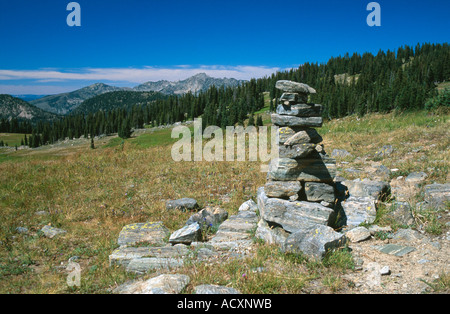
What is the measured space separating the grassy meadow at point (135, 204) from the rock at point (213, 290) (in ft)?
0.82

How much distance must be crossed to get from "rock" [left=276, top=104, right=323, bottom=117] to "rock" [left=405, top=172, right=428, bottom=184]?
5.95m

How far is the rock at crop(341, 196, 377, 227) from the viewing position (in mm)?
8130

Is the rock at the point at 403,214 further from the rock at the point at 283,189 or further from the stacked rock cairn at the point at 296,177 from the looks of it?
the rock at the point at 283,189

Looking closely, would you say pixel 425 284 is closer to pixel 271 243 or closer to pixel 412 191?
pixel 271 243

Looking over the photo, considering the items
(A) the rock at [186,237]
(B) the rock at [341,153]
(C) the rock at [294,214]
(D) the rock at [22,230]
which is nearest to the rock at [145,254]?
(A) the rock at [186,237]

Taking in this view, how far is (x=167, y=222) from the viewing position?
10227 millimetres

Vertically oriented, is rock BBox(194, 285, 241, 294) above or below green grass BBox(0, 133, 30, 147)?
below

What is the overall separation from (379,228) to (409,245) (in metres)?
0.98

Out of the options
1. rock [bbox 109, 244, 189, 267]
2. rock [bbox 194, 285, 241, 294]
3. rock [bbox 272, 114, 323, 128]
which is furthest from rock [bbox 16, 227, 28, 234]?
rock [bbox 272, 114, 323, 128]

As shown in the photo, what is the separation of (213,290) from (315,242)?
2.79m

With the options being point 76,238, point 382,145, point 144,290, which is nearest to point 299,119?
point 144,290

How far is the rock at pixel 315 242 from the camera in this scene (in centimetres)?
595

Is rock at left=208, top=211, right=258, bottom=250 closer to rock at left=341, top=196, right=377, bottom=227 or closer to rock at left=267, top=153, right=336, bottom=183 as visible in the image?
rock at left=267, top=153, right=336, bottom=183

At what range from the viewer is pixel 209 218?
961 cm
